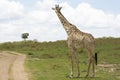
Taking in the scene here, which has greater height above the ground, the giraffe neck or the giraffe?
the giraffe neck

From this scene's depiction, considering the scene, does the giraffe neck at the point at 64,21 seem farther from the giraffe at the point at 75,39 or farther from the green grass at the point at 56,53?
the green grass at the point at 56,53

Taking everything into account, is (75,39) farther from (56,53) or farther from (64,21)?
(56,53)

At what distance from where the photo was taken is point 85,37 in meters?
21.3

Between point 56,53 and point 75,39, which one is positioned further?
point 56,53

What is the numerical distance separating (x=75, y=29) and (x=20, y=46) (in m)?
37.0

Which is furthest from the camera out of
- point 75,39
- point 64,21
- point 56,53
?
point 56,53

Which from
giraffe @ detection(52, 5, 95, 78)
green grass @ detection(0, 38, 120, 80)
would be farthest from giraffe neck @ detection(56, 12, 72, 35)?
green grass @ detection(0, 38, 120, 80)

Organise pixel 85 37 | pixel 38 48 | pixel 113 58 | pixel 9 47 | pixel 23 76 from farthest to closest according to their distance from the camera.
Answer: pixel 9 47 < pixel 38 48 < pixel 113 58 < pixel 23 76 < pixel 85 37

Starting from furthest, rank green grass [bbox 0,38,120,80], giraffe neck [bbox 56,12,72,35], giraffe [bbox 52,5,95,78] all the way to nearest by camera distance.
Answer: green grass [bbox 0,38,120,80], giraffe neck [bbox 56,12,72,35], giraffe [bbox 52,5,95,78]

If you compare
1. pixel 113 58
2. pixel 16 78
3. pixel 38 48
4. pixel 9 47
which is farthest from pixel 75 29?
pixel 9 47

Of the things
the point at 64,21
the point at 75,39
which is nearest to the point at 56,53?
the point at 64,21

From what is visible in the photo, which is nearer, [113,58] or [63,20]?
[63,20]

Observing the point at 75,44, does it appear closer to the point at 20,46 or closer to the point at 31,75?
the point at 31,75

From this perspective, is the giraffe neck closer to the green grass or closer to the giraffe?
the giraffe
